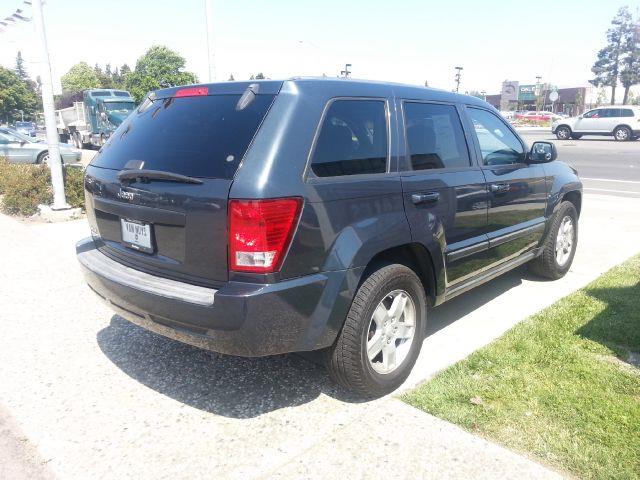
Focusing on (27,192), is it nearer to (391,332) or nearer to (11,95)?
(391,332)

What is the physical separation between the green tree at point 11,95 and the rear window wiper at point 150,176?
76.0m

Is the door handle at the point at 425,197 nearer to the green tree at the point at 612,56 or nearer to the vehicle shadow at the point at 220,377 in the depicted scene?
the vehicle shadow at the point at 220,377

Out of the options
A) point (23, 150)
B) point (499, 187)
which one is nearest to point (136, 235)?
point (499, 187)

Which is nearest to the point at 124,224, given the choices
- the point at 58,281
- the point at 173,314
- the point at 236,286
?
the point at 173,314

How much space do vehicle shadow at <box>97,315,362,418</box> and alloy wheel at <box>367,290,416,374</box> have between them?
0.30m

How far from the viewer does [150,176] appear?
2.89 meters

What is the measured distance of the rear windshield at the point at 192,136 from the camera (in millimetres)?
2729

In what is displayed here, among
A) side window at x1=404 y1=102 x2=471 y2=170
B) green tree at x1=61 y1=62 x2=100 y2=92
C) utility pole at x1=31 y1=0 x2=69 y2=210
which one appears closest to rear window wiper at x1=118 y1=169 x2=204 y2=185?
side window at x1=404 y1=102 x2=471 y2=170

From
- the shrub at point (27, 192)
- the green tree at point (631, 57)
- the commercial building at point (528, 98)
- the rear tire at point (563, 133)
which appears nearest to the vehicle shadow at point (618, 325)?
the shrub at point (27, 192)

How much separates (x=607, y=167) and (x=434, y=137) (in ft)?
51.5

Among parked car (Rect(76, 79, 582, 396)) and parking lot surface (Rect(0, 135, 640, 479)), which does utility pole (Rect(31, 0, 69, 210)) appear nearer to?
parking lot surface (Rect(0, 135, 640, 479))

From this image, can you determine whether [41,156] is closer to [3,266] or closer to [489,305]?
[3,266]

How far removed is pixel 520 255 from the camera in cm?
472

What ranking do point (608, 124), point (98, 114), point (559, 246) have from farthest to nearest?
point (608, 124)
point (98, 114)
point (559, 246)
